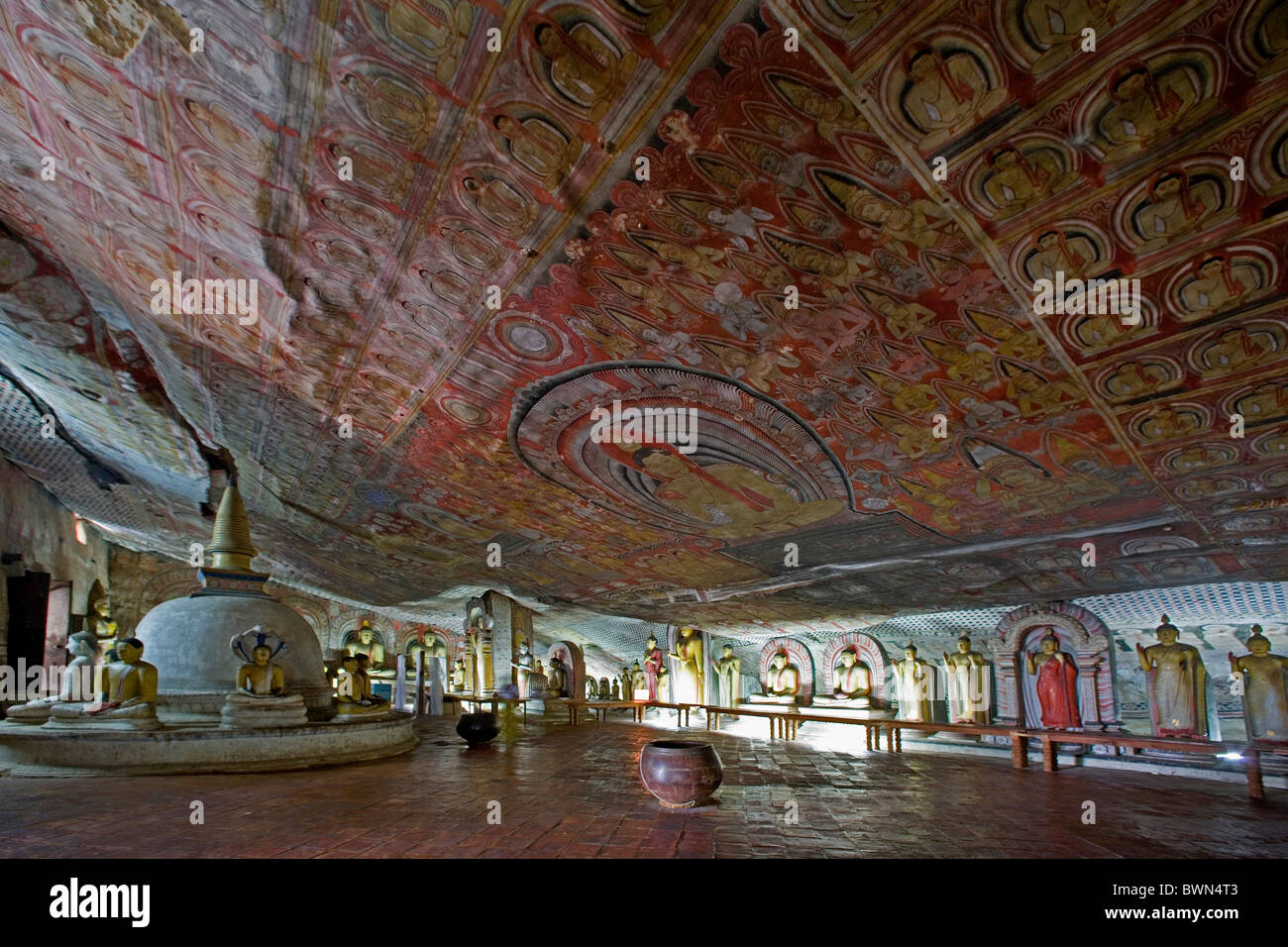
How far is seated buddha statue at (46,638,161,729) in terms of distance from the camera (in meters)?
7.79

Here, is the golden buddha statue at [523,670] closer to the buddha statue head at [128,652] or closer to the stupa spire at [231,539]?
the stupa spire at [231,539]

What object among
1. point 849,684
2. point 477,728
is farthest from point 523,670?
point 477,728

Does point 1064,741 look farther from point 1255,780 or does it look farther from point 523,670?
point 523,670

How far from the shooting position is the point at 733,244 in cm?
462

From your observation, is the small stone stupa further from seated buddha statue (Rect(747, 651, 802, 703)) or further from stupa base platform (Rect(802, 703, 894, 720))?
seated buddha statue (Rect(747, 651, 802, 703))

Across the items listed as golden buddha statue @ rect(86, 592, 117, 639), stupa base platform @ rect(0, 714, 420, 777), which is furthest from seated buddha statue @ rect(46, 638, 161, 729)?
golden buddha statue @ rect(86, 592, 117, 639)

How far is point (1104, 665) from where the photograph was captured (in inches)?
407

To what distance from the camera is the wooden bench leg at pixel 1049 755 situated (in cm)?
812

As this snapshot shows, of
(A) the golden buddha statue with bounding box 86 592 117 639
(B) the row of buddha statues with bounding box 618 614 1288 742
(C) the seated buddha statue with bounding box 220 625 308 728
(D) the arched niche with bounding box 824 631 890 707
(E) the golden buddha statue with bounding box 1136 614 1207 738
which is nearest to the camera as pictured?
(C) the seated buddha statue with bounding box 220 625 308 728

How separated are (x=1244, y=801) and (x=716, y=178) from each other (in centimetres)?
727

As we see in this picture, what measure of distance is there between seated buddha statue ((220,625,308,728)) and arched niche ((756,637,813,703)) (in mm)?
10248

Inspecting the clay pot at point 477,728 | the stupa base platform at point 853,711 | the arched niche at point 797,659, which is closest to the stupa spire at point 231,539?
the clay pot at point 477,728
